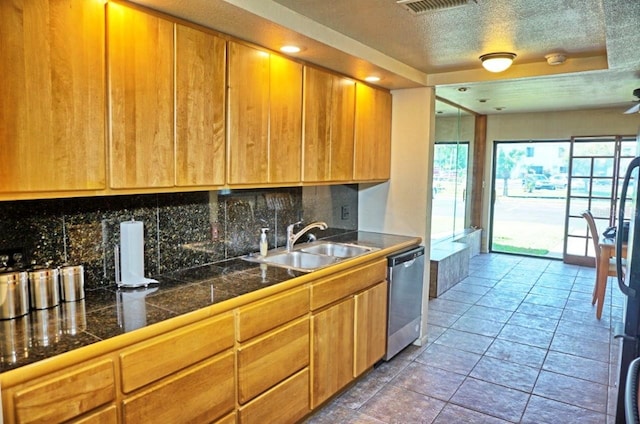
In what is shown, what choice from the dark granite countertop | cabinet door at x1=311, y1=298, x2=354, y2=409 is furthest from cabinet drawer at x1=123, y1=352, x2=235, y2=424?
cabinet door at x1=311, y1=298, x2=354, y2=409

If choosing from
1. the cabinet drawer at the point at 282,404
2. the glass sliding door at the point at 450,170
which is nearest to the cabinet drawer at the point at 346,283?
the cabinet drawer at the point at 282,404

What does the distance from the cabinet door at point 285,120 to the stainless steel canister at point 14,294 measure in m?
1.39

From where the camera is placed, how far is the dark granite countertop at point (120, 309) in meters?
1.49

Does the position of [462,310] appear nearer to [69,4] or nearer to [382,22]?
[382,22]

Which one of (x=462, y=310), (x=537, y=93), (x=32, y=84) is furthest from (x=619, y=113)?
(x=32, y=84)

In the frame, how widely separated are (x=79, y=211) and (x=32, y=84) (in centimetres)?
67

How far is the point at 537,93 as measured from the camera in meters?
5.13

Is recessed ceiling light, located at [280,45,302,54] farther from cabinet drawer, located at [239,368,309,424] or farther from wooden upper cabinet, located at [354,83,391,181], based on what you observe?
cabinet drawer, located at [239,368,309,424]

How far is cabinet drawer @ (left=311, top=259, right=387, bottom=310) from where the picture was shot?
261 cm

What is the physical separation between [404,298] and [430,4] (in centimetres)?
218

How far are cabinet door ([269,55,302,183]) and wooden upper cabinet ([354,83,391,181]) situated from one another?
73cm

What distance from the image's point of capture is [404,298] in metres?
3.52

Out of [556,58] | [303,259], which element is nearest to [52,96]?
[303,259]

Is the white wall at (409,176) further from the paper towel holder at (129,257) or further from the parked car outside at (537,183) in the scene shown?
the parked car outside at (537,183)
